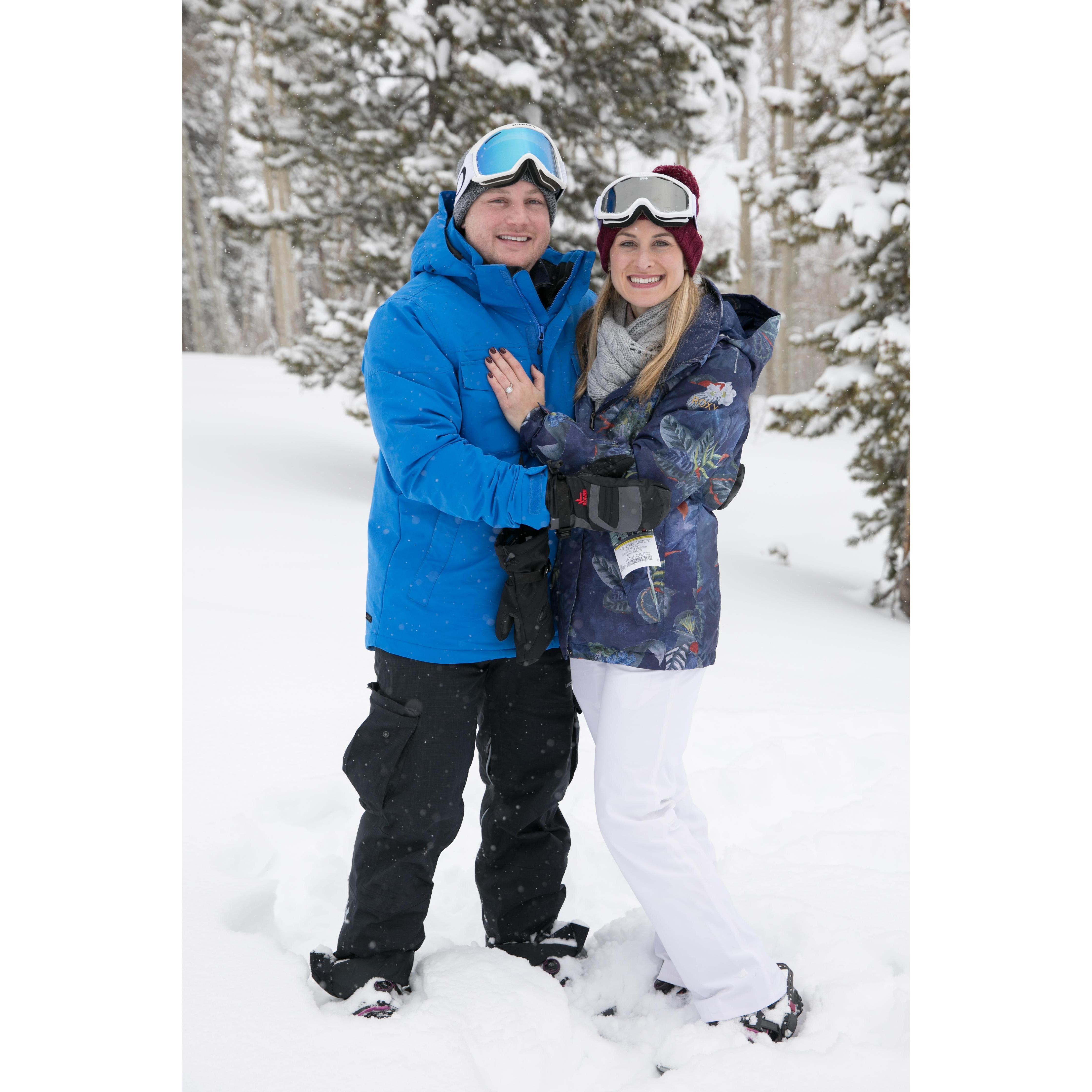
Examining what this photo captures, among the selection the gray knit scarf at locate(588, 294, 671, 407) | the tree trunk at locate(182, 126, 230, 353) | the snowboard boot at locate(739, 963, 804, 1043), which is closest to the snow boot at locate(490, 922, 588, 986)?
the snowboard boot at locate(739, 963, 804, 1043)

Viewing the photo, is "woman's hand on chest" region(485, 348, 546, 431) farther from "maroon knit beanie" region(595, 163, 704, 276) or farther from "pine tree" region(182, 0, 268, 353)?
"pine tree" region(182, 0, 268, 353)

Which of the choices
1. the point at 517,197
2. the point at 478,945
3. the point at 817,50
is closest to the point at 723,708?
the point at 478,945

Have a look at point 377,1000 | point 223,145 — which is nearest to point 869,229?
point 377,1000

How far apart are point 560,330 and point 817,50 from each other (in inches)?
975

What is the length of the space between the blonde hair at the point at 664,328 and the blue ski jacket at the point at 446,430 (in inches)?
4.2

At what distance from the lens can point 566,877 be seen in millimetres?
3502

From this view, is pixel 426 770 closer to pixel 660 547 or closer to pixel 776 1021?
pixel 660 547

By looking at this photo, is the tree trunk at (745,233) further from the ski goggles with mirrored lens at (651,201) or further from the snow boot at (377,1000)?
the snow boot at (377,1000)

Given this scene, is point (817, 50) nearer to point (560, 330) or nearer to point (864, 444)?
point (864, 444)

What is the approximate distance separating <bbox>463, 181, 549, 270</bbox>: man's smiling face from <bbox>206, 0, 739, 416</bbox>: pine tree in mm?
6082

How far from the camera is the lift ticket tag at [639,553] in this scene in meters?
2.38

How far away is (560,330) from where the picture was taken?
2.64 m

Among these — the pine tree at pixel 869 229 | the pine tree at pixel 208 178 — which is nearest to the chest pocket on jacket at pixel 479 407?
the pine tree at pixel 869 229

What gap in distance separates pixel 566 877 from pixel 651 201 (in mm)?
2464
